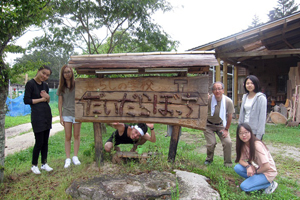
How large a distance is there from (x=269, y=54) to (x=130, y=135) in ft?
25.1

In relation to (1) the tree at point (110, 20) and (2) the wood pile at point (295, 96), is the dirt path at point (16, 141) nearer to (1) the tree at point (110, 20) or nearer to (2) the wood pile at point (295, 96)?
(1) the tree at point (110, 20)

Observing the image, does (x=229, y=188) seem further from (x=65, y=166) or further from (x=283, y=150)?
(x=283, y=150)

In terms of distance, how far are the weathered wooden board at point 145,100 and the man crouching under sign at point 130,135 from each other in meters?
0.45

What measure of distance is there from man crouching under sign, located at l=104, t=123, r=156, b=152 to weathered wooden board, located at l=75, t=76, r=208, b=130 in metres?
0.45

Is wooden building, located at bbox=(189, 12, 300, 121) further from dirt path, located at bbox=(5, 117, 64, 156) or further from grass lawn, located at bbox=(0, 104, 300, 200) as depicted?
dirt path, located at bbox=(5, 117, 64, 156)

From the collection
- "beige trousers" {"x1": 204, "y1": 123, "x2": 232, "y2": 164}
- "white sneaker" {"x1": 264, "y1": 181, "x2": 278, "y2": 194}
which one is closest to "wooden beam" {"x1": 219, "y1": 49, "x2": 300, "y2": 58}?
"beige trousers" {"x1": 204, "y1": 123, "x2": 232, "y2": 164}

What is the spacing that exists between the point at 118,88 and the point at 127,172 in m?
1.45

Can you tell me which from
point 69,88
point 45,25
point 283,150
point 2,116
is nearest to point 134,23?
point 45,25

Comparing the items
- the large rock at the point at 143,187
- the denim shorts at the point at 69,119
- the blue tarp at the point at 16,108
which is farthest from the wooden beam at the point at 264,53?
the blue tarp at the point at 16,108

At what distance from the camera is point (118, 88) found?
389 centimetres

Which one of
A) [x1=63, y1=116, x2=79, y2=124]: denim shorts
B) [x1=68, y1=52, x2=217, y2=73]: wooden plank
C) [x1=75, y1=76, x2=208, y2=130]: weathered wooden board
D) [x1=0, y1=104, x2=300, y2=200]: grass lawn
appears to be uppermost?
[x1=68, y1=52, x2=217, y2=73]: wooden plank

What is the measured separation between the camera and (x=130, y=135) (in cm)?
432

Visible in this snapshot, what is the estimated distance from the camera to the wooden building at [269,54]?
892cm

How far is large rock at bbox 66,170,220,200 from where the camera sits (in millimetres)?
3238
